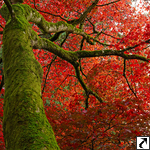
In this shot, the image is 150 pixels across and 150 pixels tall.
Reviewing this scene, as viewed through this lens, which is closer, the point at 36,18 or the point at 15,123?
the point at 15,123

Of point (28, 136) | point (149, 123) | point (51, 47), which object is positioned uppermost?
point (51, 47)

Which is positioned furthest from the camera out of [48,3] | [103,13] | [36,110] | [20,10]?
[103,13]

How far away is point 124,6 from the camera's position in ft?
46.9

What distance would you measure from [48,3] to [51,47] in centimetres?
873

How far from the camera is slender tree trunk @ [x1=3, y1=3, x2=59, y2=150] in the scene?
1531mm

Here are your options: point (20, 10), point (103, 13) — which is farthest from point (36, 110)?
point (103, 13)

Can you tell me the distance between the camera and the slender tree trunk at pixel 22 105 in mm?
1531

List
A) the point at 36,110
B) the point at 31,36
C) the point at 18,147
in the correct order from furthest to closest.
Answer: the point at 31,36 → the point at 36,110 → the point at 18,147

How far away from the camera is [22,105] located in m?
1.81

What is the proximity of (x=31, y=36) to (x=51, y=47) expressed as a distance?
3.49 feet

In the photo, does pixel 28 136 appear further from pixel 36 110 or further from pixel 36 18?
pixel 36 18

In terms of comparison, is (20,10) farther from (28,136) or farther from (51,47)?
(28,136)

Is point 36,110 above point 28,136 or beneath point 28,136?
above

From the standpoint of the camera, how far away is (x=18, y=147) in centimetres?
146
